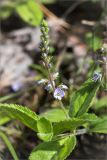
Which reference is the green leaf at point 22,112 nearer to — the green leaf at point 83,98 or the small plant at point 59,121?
the small plant at point 59,121

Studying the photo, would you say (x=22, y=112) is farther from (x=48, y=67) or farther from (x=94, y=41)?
(x=94, y=41)

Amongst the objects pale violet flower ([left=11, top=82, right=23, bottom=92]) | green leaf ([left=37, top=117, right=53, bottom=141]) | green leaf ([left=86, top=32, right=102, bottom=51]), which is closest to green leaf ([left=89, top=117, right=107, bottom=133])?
green leaf ([left=37, top=117, right=53, bottom=141])

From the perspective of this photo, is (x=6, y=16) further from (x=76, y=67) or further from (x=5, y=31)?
(x=76, y=67)

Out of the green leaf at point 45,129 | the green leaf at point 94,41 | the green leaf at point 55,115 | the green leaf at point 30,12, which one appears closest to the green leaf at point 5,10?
the green leaf at point 30,12

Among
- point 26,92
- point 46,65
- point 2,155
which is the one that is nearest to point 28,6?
point 26,92

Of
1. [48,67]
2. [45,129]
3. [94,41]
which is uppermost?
[48,67]

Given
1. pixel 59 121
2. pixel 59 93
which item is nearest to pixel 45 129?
pixel 59 121

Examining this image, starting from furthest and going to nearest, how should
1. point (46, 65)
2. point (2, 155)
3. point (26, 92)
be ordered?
point (26, 92) → point (2, 155) → point (46, 65)

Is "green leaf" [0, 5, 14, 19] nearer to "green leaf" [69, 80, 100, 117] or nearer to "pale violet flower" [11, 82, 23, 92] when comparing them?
"pale violet flower" [11, 82, 23, 92]
